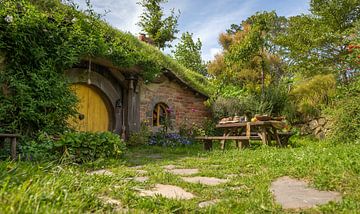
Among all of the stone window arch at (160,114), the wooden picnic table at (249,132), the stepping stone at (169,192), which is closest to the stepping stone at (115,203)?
the stepping stone at (169,192)

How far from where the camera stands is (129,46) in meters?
8.28

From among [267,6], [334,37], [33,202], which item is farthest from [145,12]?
[33,202]

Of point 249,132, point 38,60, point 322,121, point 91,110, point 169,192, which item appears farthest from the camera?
point 322,121

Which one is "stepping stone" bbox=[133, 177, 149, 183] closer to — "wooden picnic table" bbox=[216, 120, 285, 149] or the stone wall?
"wooden picnic table" bbox=[216, 120, 285, 149]

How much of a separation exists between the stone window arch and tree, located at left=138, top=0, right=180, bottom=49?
34.1 ft

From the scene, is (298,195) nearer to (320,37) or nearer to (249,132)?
(249,132)

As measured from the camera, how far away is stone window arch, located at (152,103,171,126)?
9.77 metres

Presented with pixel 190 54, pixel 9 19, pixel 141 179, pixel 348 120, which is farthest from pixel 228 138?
pixel 190 54

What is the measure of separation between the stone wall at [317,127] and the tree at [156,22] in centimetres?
1182

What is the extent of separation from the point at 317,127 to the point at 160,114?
15.6ft

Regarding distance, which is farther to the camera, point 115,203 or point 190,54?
point 190,54

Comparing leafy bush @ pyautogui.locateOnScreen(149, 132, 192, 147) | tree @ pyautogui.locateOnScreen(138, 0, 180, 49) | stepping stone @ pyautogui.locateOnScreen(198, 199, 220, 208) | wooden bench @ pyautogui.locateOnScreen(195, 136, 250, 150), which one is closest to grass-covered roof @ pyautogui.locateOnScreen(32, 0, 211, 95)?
leafy bush @ pyautogui.locateOnScreen(149, 132, 192, 147)

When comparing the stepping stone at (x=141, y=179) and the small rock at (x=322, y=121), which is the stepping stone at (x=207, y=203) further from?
the small rock at (x=322, y=121)

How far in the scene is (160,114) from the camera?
9.92 metres
